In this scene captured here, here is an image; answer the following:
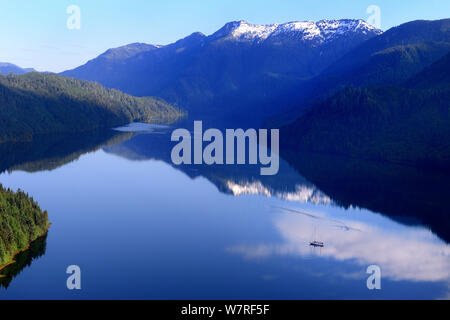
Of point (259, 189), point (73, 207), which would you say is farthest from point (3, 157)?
point (259, 189)

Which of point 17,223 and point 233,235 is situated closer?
point 17,223

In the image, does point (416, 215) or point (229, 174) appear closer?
point (416, 215)

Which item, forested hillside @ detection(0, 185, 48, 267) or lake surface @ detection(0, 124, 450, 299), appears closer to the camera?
lake surface @ detection(0, 124, 450, 299)

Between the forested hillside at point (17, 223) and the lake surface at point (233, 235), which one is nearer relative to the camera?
the lake surface at point (233, 235)

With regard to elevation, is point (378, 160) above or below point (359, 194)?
above

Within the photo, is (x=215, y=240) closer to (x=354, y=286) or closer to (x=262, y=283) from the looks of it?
(x=262, y=283)

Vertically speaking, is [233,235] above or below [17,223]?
below
